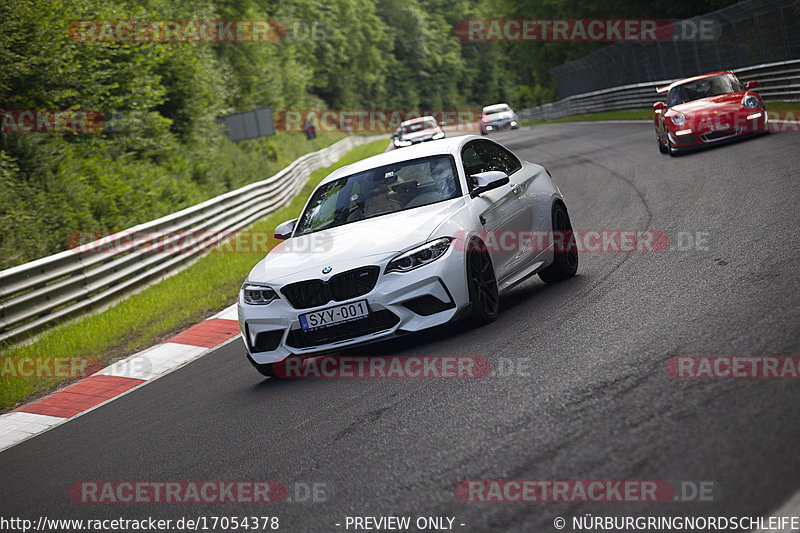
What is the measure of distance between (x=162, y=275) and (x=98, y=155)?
8.64m

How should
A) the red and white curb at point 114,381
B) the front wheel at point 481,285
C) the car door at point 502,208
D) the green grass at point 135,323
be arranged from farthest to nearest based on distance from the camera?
the green grass at point 135,323
the red and white curb at point 114,381
the car door at point 502,208
the front wheel at point 481,285

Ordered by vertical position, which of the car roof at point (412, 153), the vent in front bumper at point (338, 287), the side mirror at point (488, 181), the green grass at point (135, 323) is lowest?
the green grass at point (135, 323)

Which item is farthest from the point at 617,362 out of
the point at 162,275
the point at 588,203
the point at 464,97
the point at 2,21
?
the point at 464,97

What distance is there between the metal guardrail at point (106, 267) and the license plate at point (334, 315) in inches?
220

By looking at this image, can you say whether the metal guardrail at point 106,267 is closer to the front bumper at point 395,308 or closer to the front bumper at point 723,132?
the front bumper at point 395,308

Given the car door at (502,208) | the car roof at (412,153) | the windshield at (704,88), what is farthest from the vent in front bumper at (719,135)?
the car roof at (412,153)

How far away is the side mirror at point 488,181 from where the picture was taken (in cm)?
744

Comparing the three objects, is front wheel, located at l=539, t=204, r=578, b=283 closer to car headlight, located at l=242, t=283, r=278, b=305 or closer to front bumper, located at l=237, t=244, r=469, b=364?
front bumper, located at l=237, t=244, r=469, b=364

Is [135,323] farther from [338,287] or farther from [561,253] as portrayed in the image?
[561,253]

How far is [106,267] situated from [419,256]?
24.9 feet

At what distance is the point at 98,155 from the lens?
2219cm

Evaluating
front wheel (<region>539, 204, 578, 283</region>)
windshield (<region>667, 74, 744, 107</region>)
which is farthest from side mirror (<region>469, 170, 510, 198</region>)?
windshield (<region>667, 74, 744, 107</region>)

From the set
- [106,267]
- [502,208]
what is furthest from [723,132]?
[106,267]

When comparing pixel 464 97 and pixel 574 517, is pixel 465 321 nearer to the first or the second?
pixel 574 517
